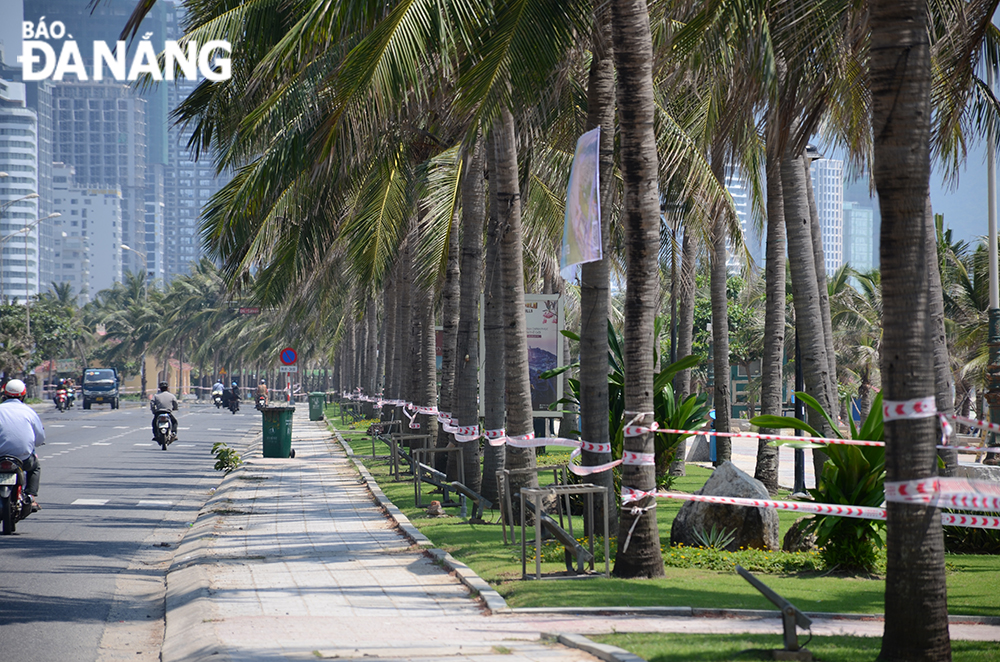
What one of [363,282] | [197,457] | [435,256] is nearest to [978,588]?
[435,256]

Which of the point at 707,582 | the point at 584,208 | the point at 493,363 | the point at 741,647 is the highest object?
the point at 584,208

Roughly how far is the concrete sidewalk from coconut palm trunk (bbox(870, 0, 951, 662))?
1.36 metres

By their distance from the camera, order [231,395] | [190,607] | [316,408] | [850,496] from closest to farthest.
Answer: [190,607] → [850,496] → [316,408] → [231,395]

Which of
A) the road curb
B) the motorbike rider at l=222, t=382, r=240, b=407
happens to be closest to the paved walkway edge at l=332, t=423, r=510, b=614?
the road curb

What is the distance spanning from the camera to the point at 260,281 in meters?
22.0

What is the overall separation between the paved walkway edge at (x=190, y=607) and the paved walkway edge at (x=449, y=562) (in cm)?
221

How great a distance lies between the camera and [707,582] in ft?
31.3

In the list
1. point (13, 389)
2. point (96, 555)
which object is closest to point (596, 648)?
point (96, 555)

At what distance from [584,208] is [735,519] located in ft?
12.8

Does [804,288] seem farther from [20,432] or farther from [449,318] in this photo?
[20,432]

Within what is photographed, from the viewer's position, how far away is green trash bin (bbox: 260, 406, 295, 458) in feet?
87.0

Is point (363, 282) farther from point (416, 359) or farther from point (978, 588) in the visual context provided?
point (978, 588)

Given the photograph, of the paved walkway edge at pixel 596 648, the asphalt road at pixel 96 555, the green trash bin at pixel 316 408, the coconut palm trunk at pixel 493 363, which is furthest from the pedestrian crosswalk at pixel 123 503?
the green trash bin at pixel 316 408

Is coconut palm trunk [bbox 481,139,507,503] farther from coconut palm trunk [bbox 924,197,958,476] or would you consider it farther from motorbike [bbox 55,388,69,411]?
motorbike [bbox 55,388,69,411]
